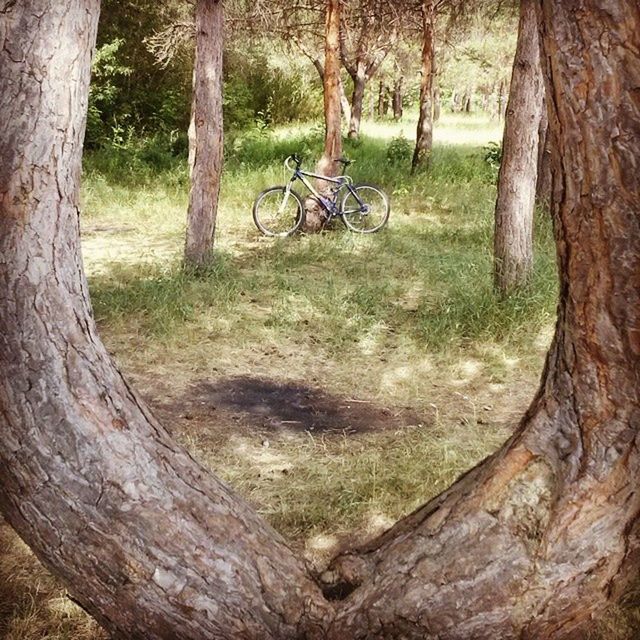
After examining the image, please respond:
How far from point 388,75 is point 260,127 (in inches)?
629

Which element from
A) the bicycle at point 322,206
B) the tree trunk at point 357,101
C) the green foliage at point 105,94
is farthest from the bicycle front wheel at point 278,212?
the tree trunk at point 357,101

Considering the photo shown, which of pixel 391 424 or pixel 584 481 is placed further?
pixel 391 424

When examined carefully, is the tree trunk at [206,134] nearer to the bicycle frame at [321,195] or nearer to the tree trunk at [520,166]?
the bicycle frame at [321,195]

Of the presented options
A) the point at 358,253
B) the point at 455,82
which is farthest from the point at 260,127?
the point at 455,82

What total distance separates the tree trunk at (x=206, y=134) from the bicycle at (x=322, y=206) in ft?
7.09

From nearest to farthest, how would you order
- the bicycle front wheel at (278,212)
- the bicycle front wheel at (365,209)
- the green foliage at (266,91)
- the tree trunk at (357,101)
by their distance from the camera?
the bicycle front wheel at (278,212), the bicycle front wheel at (365,209), the green foliage at (266,91), the tree trunk at (357,101)

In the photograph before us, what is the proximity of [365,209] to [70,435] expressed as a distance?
400 inches

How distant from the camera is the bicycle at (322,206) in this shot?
11812mm

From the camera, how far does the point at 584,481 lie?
197 centimetres

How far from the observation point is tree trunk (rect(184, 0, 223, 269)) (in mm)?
9211

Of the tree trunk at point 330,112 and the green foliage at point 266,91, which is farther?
the green foliage at point 266,91

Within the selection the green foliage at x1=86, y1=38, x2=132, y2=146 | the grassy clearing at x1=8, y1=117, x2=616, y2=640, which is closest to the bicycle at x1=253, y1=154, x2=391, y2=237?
the grassy clearing at x1=8, y1=117, x2=616, y2=640

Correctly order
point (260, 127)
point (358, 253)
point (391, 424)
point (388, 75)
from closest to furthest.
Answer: point (391, 424), point (358, 253), point (260, 127), point (388, 75)

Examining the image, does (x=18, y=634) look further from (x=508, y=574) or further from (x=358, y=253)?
(x=358, y=253)
